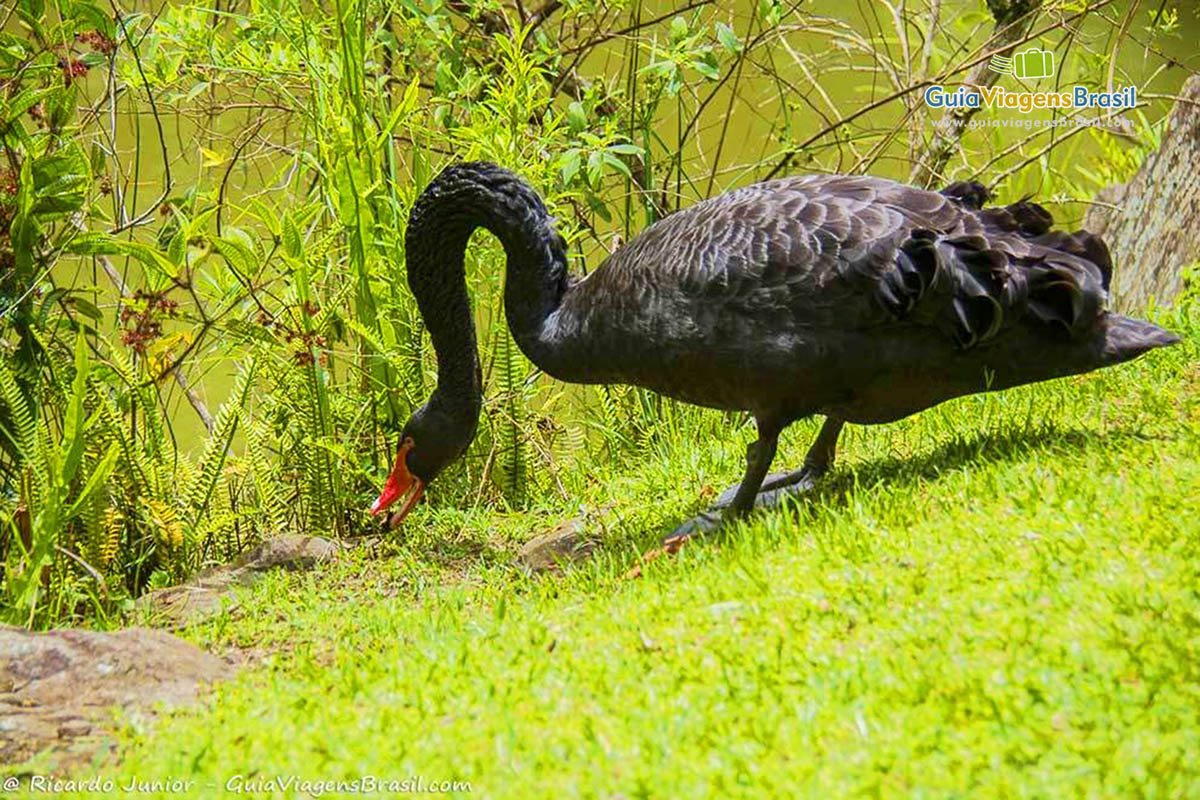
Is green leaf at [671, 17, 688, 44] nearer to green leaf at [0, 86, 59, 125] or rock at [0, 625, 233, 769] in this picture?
green leaf at [0, 86, 59, 125]

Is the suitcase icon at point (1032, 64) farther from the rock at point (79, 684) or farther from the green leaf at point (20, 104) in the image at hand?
the rock at point (79, 684)

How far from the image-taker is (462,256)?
4.99m

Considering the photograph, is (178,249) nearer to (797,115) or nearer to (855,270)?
(855,270)

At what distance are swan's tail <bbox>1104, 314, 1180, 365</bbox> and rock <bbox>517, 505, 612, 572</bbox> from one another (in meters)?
2.07

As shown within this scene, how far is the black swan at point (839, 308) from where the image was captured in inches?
153

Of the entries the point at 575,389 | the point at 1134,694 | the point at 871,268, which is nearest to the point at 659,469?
the point at 575,389

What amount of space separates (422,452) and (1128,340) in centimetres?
274

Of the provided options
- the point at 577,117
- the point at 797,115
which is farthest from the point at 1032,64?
the point at 577,117

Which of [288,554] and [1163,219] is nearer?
[288,554]

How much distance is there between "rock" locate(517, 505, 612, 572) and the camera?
16.2ft

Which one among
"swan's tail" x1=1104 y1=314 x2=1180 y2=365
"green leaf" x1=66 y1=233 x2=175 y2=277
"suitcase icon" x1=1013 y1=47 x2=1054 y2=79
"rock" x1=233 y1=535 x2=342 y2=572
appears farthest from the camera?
"suitcase icon" x1=1013 y1=47 x2=1054 y2=79

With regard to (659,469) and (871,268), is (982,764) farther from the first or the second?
(659,469)

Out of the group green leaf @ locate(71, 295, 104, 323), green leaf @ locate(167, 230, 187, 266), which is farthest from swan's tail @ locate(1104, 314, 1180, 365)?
green leaf @ locate(71, 295, 104, 323)

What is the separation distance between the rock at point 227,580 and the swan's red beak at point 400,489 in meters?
0.32
